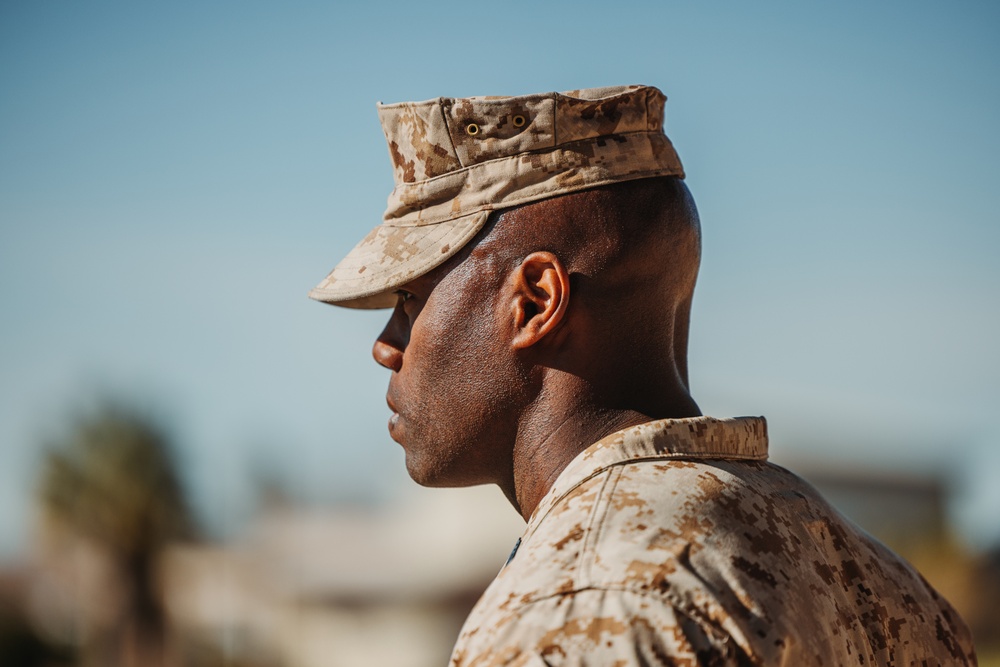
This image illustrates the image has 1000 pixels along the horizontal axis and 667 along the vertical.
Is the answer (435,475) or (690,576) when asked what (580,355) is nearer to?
(435,475)

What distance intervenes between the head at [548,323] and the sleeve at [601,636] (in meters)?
0.83

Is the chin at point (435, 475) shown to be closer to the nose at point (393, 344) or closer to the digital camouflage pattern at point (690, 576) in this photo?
the nose at point (393, 344)

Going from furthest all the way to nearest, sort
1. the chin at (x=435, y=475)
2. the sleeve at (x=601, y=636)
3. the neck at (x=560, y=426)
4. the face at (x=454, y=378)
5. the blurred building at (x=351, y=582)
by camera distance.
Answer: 1. the blurred building at (x=351, y=582)
2. the chin at (x=435, y=475)
3. the face at (x=454, y=378)
4. the neck at (x=560, y=426)
5. the sleeve at (x=601, y=636)

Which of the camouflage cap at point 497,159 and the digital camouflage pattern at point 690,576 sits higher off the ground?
the camouflage cap at point 497,159

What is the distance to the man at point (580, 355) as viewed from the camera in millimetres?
2752

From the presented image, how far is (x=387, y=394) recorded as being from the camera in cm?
356

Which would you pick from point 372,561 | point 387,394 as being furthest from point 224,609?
point 387,394

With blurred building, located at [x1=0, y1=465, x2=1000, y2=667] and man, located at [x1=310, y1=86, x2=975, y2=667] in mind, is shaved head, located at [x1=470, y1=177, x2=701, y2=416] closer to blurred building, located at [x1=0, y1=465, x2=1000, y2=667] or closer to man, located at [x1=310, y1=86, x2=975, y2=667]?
man, located at [x1=310, y1=86, x2=975, y2=667]

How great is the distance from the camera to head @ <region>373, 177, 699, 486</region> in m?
3.17

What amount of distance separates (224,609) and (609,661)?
40786 mm

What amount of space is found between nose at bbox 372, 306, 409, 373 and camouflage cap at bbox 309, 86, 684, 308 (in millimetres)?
106

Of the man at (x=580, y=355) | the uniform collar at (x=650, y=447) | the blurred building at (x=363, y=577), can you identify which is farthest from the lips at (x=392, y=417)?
the blurred building at (x=363, y=577)

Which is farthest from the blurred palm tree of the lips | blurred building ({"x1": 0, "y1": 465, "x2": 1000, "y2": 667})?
the lips

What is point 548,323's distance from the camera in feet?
10.3
